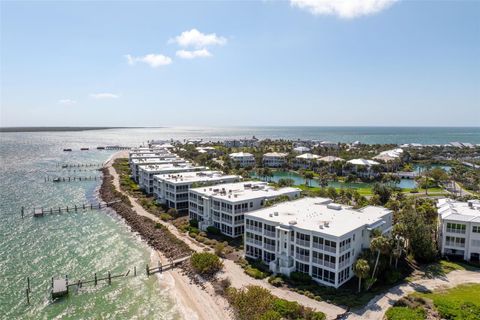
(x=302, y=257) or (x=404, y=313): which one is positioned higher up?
A: (x=302, y=257)

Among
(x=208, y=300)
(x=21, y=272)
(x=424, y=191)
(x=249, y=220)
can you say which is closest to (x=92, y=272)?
(x=21, y=272)

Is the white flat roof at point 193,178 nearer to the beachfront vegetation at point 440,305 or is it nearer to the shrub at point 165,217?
the shrub at point 165,217

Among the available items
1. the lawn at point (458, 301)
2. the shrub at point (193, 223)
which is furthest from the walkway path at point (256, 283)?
the lawn at point (458, 301)

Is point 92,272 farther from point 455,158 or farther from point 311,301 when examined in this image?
point 455,158

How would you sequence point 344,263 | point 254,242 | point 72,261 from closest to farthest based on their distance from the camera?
1. point 344,263
2. point 254,242
3. point 72,261

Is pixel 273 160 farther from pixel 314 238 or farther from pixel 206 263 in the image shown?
pixel 314 238

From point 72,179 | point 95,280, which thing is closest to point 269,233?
point 95,280
